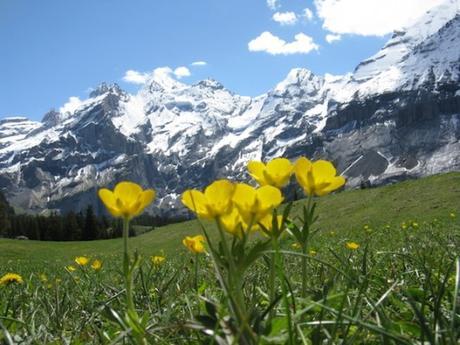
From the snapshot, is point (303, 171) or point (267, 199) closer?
point (267, 199)

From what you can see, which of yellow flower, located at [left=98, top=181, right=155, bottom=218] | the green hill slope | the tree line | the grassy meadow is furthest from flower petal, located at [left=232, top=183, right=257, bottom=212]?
the tree line

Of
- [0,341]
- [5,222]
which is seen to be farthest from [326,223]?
[5,222]

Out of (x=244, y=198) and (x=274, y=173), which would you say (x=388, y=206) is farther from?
(x=244, y=198)

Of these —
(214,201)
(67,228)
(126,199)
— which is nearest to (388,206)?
(126,199)

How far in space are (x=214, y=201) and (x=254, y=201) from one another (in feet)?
0.37

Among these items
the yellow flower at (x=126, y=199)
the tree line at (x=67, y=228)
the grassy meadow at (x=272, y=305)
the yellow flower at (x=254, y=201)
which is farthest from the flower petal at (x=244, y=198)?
the tree line at (x=67, y=228)

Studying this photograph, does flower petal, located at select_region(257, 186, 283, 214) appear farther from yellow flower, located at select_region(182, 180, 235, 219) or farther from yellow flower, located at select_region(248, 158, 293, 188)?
yellow flower, located at select_region(248, 158, 293, 188)

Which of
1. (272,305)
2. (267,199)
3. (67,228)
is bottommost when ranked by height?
(272,305)

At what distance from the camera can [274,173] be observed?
5.61 ft

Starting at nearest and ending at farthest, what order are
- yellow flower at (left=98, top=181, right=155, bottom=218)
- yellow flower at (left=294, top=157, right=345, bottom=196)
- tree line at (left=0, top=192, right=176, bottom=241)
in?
yellow flower at (left=98, top=181, right=155, bottom=218) → yellow flower at (left=294, top=157, right=345, bottom=196) → tree line at (left=0, top=192, right=176, bottom=241)

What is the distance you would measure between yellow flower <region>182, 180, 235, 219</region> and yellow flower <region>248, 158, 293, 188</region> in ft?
1.21

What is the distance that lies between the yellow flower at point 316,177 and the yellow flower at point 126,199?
18.7 inches

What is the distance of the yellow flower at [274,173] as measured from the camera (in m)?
1.66

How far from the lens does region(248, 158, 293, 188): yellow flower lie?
1657 mm
